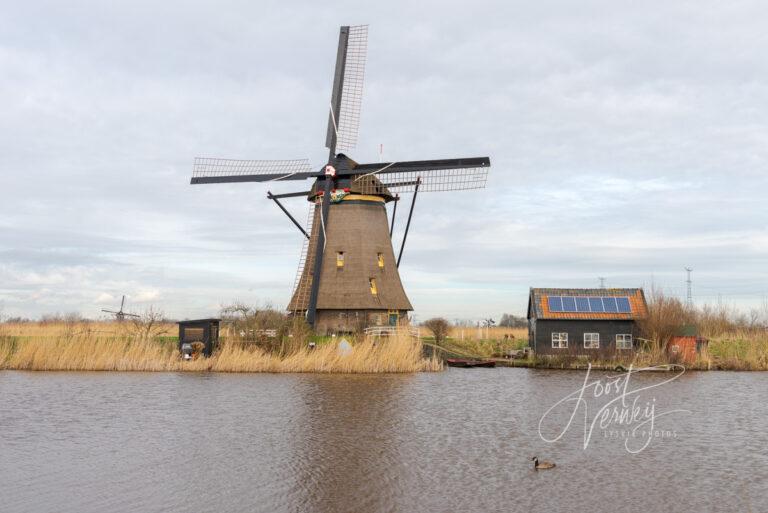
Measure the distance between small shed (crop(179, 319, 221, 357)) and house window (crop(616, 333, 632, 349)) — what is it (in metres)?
17.6

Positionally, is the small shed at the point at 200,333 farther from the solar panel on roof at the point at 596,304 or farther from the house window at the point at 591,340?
the solar panel on roof at the point at 596,304

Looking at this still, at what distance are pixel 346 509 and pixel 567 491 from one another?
3.27m

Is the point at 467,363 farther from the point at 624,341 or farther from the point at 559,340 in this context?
the point at 624,341

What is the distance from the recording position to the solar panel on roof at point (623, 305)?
31.7m

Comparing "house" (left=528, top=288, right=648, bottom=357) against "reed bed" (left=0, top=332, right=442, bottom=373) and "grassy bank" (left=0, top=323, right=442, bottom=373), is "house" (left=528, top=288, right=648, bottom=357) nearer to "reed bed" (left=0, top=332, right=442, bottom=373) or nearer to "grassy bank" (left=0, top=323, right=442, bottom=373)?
"grassy bank" (left=0, top=323, right=442, bottom=373)

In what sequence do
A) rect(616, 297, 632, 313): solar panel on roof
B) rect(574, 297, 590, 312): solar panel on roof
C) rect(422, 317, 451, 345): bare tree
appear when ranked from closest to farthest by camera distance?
rect(616, 297, 632, 313): solar panel on roof, rect(574, 297, 590, 312): solar panel on roof, rect(422, 317, 451, 345): bare tree

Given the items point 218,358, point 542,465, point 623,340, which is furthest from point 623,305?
point 542,465

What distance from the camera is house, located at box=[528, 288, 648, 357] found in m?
31.5

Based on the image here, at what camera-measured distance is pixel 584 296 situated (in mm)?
32625

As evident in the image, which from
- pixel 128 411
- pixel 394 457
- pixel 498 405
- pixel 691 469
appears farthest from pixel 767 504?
pixel 128 411

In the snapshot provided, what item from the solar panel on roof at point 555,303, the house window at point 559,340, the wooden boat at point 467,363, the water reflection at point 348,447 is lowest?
the water reflection at point 348,447

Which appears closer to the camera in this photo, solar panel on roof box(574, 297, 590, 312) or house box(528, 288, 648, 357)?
house box(528, 288, 648, 357)

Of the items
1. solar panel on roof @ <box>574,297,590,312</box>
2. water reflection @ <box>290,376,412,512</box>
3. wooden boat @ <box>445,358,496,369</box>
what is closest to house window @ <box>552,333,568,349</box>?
solar panel on roof @ <box>574,297,590,312</box>

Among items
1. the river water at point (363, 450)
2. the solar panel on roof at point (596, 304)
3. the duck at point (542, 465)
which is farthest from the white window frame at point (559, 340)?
the duck at point (542, 465)
